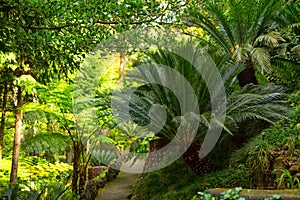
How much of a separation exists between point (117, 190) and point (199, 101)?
9.23 feet

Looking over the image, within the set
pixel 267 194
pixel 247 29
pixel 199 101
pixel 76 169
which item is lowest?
pixel 76 169

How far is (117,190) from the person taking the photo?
6293 mm

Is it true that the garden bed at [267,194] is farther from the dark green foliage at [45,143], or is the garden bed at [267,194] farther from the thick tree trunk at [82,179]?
the dark green foliage at [45,143]

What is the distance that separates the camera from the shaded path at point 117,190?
5.61 m

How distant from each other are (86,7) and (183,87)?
7.87 feet

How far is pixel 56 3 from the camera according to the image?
239 cm

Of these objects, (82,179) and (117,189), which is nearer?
(82,179)

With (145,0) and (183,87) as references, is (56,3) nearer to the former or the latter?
(145,0)

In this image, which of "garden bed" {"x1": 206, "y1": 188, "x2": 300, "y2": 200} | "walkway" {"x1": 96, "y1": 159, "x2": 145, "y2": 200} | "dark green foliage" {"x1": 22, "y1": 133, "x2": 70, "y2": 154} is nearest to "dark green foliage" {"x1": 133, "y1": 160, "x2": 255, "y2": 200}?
"walkway" {"x1": 96, "y1": 159, "x2": 145, "y2": 200}

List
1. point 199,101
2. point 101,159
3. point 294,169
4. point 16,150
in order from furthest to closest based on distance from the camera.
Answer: point 101,159, point 16,150, point 199,101, point 294,169

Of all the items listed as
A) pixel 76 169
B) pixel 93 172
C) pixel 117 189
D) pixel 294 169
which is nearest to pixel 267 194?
pixel 294 169

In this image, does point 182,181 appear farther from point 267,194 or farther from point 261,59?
point 267,194

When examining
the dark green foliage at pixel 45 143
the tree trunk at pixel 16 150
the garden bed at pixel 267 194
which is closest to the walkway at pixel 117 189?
the dark green foliage at pixel 45 143

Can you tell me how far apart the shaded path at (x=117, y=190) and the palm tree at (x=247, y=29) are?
3.06 m
